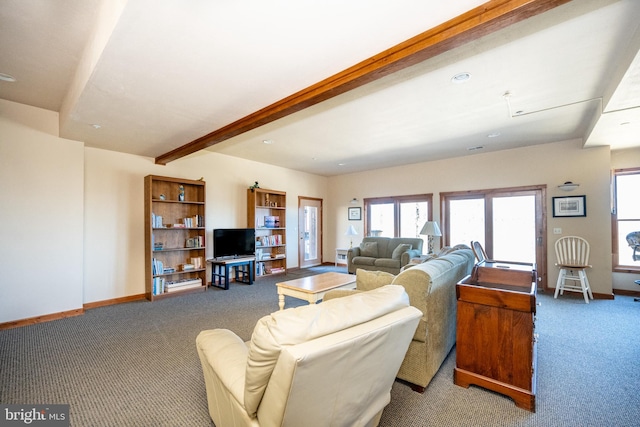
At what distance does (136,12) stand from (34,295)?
410 cm

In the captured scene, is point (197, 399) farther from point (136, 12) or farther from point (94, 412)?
point (136, 12)

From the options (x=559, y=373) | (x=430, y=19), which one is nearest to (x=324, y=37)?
(x=430, y=19)

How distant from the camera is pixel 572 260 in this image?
493cm

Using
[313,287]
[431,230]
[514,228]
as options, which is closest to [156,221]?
[313,287]

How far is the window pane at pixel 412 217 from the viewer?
690cm

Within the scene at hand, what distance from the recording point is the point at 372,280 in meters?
2.28

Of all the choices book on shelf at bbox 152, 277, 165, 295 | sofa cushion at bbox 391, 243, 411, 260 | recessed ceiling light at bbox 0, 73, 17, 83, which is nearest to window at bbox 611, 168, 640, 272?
sofa cushion at bbox 391, 243, 411, 260

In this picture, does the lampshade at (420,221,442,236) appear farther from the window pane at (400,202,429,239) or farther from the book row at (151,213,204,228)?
the book row at (151,213,204,228)

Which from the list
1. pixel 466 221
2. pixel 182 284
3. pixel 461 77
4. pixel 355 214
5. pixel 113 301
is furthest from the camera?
pixel 355 214

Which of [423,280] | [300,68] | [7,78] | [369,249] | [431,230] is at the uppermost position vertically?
[7,78]

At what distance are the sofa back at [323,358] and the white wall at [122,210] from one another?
15.3 ft

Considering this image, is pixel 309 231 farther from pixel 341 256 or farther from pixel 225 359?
pixel 225 359

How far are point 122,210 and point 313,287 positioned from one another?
144 inches

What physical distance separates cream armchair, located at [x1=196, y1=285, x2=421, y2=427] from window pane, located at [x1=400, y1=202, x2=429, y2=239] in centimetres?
569
